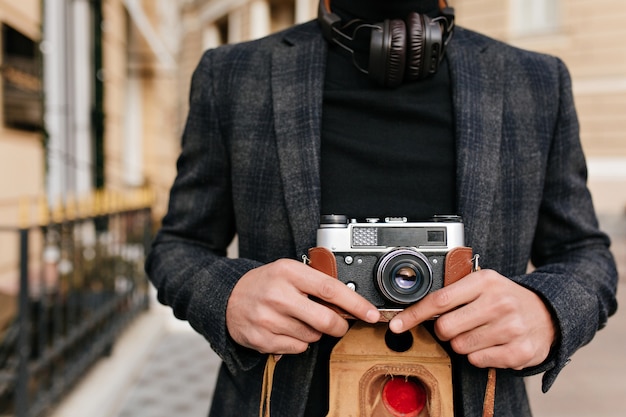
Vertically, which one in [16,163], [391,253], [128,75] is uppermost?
[128,75]

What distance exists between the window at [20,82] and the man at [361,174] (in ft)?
13.9

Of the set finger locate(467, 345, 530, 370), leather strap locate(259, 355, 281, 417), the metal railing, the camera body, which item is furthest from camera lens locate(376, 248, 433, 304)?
the metal railing

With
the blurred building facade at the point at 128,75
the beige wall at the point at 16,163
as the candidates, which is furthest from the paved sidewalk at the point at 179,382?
the blurred building facade at the point at 128,75

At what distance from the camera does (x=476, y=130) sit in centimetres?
128

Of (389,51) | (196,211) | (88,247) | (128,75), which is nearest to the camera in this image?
(389,51)

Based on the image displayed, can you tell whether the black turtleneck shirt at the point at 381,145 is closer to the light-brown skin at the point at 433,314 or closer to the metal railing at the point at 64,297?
the light-brown skin at the point at 433,314

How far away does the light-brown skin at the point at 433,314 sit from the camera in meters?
0.98

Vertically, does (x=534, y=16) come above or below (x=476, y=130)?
above

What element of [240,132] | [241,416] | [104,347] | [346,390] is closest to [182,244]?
[240,132]

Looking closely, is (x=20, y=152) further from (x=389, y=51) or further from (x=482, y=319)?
(x=482, y=319)

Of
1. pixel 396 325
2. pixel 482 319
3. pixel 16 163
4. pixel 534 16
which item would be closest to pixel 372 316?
pixel 396 325

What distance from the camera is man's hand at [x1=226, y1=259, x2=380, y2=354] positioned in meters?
0.98

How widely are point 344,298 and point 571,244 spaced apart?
24.2 inches

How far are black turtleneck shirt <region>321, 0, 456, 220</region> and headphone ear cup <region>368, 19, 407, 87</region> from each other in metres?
0.06
